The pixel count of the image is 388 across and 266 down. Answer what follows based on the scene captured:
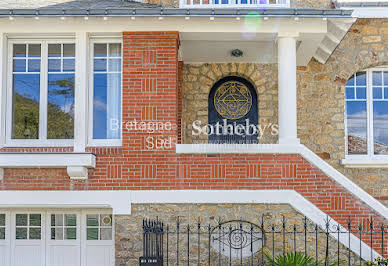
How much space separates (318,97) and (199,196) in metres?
4.38

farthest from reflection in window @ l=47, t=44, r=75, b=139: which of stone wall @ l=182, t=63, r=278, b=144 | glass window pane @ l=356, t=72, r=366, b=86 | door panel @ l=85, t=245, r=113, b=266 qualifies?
glass window pane @ l=356, t=72, r=366, b=86

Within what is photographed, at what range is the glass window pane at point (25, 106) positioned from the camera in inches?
406

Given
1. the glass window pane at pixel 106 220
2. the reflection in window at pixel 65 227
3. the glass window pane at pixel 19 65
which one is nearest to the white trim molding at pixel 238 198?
the glass window pane at pixel 106 220

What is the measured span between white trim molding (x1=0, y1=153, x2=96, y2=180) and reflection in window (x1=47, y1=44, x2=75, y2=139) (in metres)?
0.69

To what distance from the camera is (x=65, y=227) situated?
10891 millimetres

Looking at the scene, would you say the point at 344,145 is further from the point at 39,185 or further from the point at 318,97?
the point at 39,185

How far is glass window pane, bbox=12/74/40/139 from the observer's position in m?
10.3

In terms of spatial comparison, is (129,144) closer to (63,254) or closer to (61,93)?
(61,93)

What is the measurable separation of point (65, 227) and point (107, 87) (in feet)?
9.50

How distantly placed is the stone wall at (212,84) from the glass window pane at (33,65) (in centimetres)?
352

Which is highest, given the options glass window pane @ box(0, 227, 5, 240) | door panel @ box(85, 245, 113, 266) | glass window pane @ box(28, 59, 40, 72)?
glass window pane @ box(28, 59, 40, 72)

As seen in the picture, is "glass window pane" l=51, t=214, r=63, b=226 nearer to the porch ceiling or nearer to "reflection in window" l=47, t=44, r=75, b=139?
"reflection in window" l=47, t=44, r=75, b=139

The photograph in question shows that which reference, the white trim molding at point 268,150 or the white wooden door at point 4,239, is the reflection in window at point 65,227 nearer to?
the white wooden door at point 4,239

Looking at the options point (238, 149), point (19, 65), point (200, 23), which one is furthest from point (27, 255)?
point (200, 23)
